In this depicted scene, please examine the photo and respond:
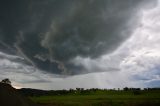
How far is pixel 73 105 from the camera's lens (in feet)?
187

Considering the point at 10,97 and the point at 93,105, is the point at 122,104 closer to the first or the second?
the point at 93,105

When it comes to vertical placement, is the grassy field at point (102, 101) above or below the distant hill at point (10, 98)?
above

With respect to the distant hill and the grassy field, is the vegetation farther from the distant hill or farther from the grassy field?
the distant hill

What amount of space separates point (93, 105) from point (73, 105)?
14.4 feet

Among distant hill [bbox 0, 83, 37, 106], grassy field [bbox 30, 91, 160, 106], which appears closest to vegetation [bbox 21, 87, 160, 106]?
grassy field [bbox 30, 91, 160, 106]

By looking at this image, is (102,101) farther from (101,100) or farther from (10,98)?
(10,98)

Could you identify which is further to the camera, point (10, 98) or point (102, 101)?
point (102, 101)

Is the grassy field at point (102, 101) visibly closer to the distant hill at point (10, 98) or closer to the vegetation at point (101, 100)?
the vegetation at point (101, 100)

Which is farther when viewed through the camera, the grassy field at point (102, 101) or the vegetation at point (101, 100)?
the vegetation at point (101, 100)

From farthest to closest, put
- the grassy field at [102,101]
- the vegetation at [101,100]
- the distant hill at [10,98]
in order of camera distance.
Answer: the vegetation at [101,100] → the grassy field at [102,101] → the distant hill at [10,98]

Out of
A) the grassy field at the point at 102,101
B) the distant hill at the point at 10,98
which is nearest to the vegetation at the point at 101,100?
the grassy field at the point at 102,101

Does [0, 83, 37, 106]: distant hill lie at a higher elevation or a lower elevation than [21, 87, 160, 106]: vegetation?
lower

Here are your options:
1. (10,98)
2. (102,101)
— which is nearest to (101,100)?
(102,101)

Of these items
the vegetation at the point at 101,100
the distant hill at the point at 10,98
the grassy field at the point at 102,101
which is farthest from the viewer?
the vegetation at the point at 101,100
